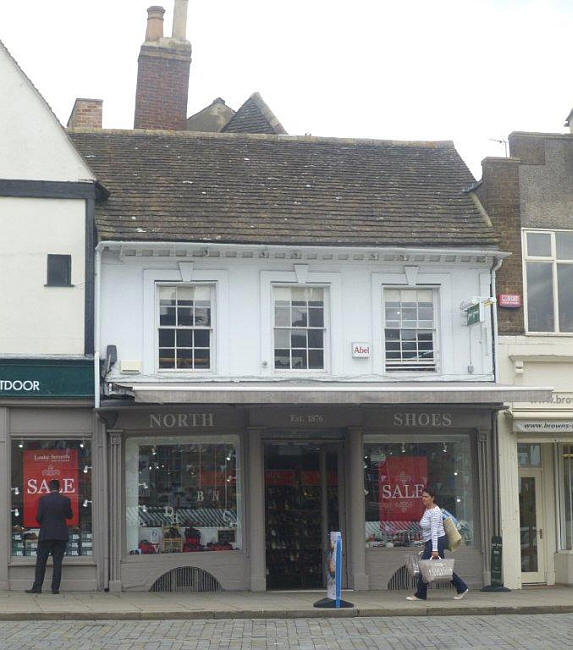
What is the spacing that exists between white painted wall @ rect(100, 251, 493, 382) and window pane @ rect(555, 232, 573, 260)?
1716 mm

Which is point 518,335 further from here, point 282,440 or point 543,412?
point 282,440

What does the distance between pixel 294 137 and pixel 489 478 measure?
27.0 feet

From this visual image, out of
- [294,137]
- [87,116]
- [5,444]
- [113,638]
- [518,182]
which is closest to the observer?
[113,638]

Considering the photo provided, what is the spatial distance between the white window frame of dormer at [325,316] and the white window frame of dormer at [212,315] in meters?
0.67

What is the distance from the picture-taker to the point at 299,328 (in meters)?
20.3

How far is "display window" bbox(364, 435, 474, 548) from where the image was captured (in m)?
20.2

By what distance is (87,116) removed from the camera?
83.9ft

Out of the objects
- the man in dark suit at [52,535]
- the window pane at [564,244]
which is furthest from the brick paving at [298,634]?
the window pane at [564,244]

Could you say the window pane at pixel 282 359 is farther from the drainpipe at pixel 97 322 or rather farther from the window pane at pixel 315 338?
the drainpipe at pixel 97 322

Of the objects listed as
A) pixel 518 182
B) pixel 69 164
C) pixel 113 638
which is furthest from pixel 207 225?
pixel 113 638

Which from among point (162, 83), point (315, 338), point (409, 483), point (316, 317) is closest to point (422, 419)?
point (409, 483)

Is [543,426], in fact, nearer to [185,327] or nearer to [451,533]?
[451,533]

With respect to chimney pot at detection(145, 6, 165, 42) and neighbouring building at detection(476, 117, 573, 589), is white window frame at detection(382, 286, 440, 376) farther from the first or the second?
chimney pot at detection(145, 6, 165, 42)

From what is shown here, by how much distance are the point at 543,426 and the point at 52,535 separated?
342 inches
